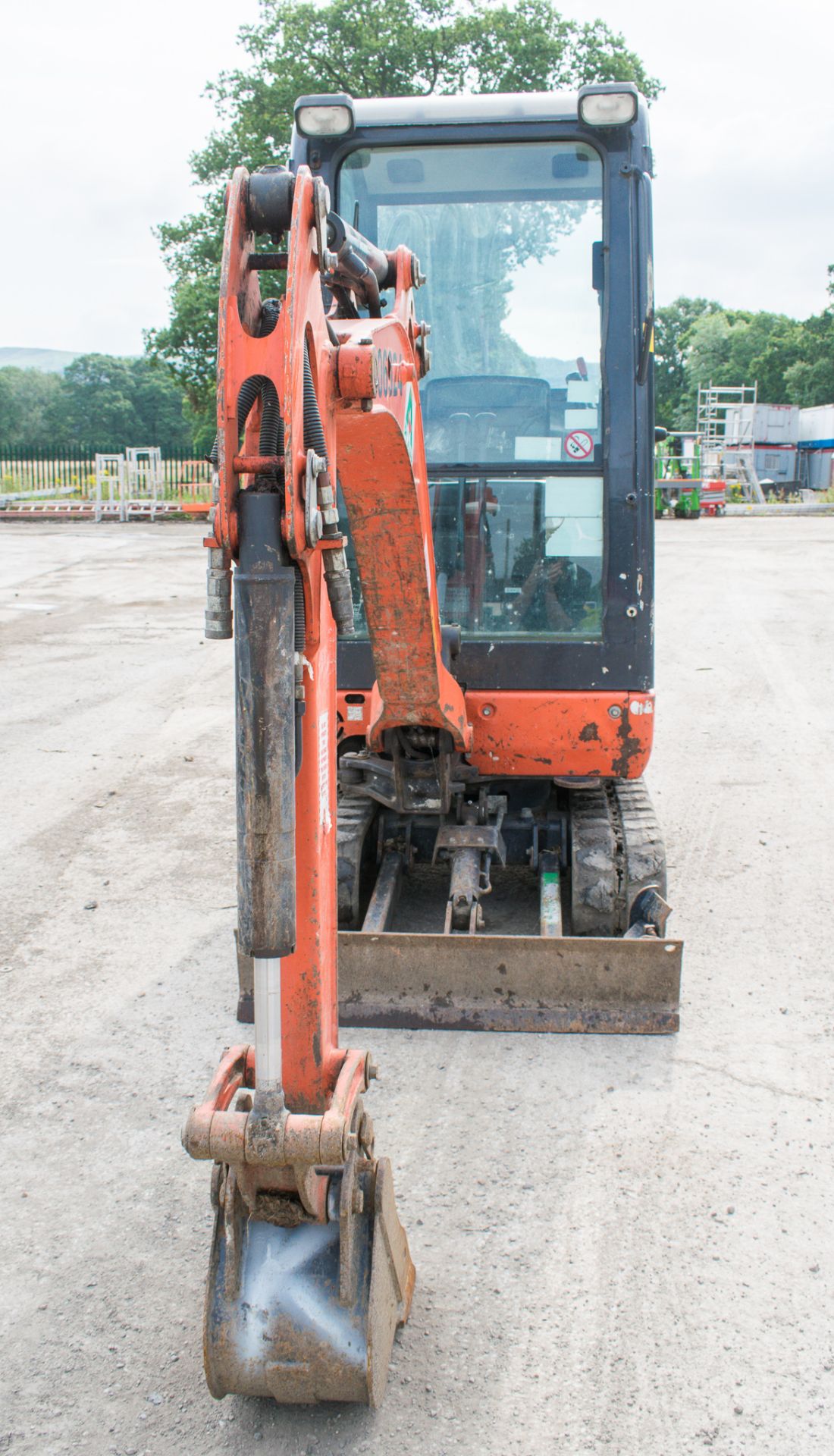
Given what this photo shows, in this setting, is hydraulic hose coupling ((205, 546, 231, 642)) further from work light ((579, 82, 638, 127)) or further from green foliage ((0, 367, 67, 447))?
green foliage ((0, 367, 67, 447))

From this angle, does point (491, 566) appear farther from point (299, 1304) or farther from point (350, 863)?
point (299, 1304)

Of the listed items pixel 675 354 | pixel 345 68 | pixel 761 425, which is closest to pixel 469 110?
pixel 345 68

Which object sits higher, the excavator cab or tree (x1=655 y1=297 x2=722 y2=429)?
tree (x1=655 y1=297 x2=722 y2=429)

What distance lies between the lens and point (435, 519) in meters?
5.02

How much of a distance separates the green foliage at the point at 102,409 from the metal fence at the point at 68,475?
2915cm

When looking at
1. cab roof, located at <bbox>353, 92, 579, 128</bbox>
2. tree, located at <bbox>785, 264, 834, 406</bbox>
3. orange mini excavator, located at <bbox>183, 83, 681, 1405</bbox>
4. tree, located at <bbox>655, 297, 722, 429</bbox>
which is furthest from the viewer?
tree, located at <bbox>655, 297, 722, 429</bbox>

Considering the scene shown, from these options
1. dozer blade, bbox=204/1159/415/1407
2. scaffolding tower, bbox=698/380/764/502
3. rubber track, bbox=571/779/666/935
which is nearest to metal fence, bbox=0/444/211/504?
scaffolding tower, bbox=698/380/764/502

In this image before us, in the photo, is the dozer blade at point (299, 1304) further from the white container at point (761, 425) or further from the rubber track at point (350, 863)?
the white container at point (761, 425)

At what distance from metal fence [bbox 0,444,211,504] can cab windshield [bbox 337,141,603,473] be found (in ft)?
99.1

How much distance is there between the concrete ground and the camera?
275cm

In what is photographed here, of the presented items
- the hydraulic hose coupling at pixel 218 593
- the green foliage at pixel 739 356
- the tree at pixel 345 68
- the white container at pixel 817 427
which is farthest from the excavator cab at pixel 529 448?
the green foliage at pixel 739 356

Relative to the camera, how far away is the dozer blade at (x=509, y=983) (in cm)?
435

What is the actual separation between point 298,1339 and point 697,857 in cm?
432

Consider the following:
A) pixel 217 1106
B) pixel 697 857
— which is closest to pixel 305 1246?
pixel 217 1106
